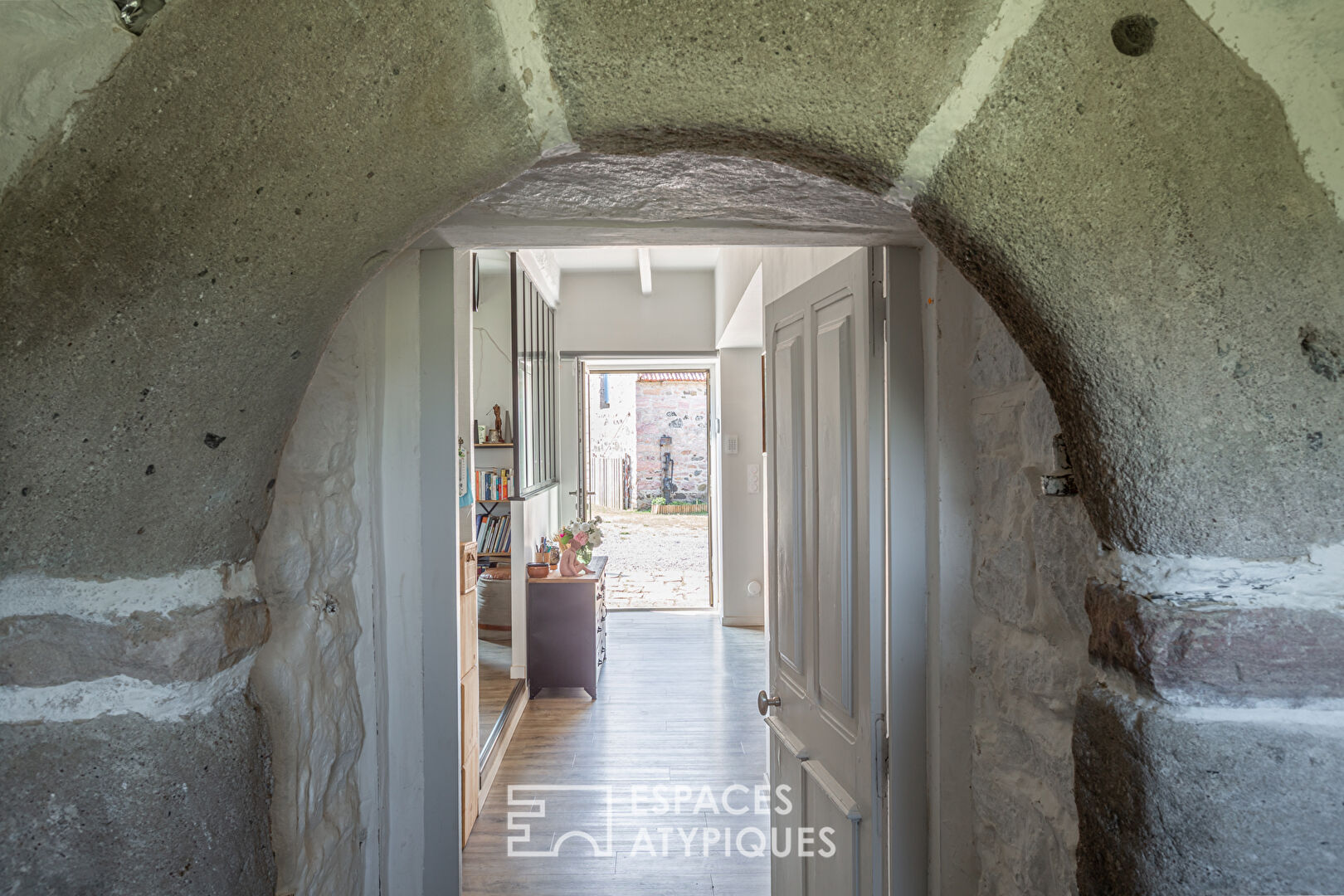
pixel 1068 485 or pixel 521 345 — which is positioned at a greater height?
pixel 521 345

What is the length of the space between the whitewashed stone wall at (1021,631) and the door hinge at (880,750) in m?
0.18

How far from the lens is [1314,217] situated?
1.97 feet

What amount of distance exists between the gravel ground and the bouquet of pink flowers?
2.19 meters

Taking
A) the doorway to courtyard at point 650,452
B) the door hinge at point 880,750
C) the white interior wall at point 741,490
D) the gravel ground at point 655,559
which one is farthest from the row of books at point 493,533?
the doorway to courtyard at point 650,452

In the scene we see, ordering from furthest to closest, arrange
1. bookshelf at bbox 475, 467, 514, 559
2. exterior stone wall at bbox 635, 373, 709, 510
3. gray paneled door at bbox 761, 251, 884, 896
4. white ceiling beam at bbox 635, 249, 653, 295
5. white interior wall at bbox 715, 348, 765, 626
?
1. exterior stone wall at bbox 635, 373, 709, 510
2. white interior wall at bbox 715, 348, 765, 626
3. white ceiling beam at bbox 635, 249, 653, 295
4. bookshelf at bbox 475, 467, 514, 559
5. gray paneled door at bbox 761, 251, 884, 896

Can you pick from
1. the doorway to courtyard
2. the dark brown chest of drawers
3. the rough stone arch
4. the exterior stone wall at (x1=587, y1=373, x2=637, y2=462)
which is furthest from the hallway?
the exterior stone wall at (x1=587, y1=373, x2=637, y2=462)

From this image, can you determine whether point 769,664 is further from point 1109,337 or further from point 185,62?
point 185,62

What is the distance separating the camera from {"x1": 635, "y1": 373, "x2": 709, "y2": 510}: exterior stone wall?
1376 centimetres

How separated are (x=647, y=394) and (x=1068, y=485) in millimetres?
12946

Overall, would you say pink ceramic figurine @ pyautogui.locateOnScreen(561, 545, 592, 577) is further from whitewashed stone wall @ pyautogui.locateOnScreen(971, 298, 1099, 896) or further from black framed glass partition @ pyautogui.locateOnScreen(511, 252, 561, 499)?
whitewashed stone wall @ pyautogui.locateOnScreen(971, 298, 1099, 896)

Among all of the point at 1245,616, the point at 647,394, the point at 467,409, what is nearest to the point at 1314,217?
the point at 1245,616

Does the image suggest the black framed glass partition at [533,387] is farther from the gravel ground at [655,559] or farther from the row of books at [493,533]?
the gravel ground at [655,559]

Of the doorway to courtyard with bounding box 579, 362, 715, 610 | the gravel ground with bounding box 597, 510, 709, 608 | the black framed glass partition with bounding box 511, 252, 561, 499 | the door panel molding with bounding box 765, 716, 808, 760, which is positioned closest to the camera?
the door panel molding with bounding box 765, 716, 808, 760

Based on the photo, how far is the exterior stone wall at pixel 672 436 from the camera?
13.8 metres
